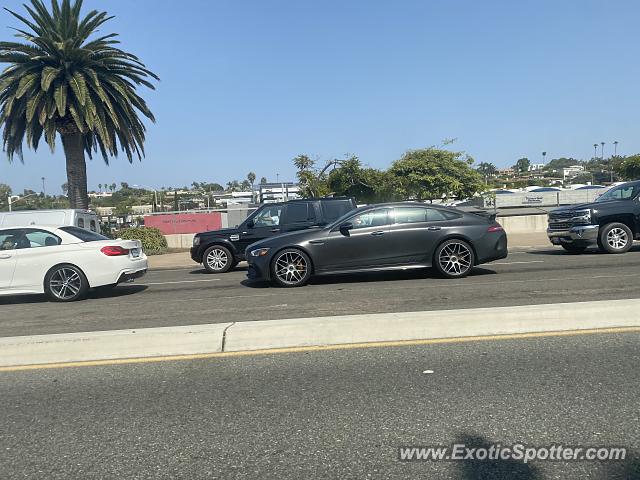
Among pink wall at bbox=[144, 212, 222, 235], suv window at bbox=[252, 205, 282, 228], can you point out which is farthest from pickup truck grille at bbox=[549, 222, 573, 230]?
pink wall at bbox=[144, 212, 222, 235]

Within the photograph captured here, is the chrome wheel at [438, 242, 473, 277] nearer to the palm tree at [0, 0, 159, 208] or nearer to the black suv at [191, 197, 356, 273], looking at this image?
the black suv at [191, 197, 356, 273]

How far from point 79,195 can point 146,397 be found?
889 inches

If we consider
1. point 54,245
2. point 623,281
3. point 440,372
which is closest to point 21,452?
point 440,372

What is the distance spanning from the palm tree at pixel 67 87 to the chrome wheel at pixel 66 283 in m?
14.3

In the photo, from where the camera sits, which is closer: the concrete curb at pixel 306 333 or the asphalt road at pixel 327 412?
the asphalt road at pixel 327 412

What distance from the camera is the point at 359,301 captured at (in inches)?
313

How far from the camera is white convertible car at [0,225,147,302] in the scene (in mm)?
9812

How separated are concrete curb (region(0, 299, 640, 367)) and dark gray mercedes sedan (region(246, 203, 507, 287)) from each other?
389 centimetres

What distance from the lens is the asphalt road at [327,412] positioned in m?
3.19

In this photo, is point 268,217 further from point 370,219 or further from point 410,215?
point 410,215

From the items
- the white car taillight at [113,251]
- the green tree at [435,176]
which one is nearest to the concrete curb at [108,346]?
the white car taillight at [113,251]

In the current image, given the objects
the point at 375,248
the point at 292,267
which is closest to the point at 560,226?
the point at 375,248

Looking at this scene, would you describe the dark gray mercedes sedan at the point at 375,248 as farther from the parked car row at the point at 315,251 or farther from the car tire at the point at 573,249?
the car tire at the point at 573,249

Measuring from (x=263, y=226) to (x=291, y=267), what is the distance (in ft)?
12.2
